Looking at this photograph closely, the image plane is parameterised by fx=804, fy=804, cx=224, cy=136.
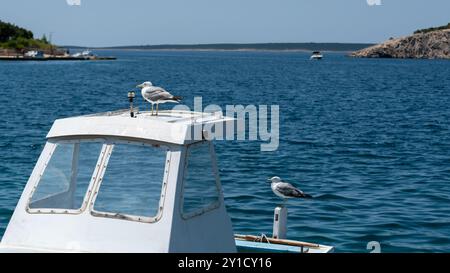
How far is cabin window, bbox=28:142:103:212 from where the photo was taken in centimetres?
918

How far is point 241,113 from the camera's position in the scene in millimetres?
9367

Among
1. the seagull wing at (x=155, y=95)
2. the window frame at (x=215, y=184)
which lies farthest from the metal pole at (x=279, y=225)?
the window frame at (x=215, y=184)

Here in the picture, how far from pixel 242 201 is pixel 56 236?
51.1 feet

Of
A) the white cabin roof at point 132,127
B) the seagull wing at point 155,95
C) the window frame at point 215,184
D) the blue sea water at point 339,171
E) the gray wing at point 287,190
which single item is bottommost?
the blue sea water at point 339,171

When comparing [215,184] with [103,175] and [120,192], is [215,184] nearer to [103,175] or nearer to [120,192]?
[120,192]

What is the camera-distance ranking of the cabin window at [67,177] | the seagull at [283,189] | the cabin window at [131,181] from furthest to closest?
the seagull at [283,189], the cabin window at [67,177], the cabin window at [131,181]

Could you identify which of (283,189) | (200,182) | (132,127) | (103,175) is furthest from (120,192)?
(283,189)

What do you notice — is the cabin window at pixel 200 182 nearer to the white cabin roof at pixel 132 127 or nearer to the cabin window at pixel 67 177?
the white cabin roof at pixel 132 127

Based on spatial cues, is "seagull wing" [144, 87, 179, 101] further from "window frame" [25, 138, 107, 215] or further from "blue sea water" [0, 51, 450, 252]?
"blue sea water" [0, 51, 450, 252]

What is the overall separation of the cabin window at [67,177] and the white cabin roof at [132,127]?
199mm

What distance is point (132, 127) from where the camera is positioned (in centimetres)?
881

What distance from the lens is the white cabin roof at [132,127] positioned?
871 cm
